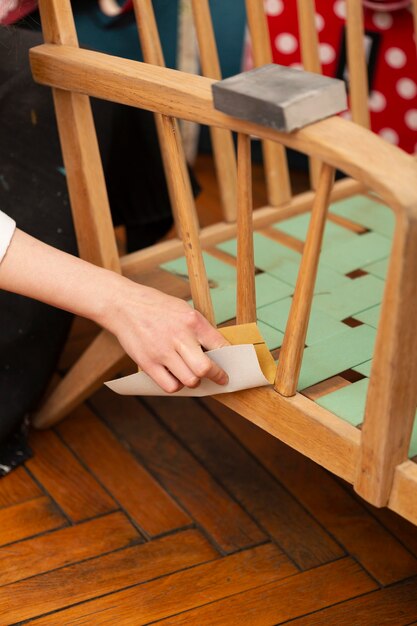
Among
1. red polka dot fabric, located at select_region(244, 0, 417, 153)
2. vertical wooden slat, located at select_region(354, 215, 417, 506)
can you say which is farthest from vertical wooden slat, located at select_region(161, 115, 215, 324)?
red polka dot fabric, located at select_region(244, 0, 417, 153)

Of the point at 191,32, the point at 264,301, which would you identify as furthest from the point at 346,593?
the point at 191,32

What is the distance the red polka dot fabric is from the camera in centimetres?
165

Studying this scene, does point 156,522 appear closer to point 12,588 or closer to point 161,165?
point 12,588

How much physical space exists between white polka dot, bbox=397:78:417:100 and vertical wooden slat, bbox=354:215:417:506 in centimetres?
105

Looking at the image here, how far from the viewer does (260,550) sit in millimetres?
1097

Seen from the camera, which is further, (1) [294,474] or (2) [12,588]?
(1) [294,474]

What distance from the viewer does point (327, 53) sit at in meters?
1.76

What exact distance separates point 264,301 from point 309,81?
0.32 m

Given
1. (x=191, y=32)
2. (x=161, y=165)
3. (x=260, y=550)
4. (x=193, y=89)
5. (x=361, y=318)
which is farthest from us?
(x=191, y=32)

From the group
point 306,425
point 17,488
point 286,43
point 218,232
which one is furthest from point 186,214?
point 286,43

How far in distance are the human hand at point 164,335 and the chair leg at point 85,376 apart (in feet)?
0.73

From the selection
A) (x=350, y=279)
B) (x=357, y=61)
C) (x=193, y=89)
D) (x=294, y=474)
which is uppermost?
(x=193, y=89)

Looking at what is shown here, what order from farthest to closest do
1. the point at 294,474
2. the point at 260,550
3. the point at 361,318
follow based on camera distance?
the point at 294,474 < the point at 260,550 < the point at 361,318

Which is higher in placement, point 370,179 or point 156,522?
point 370,179
